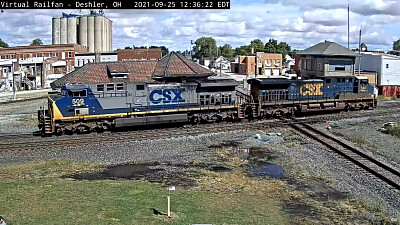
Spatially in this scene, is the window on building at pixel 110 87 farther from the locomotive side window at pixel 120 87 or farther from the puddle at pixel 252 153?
the puddle at pixel 252 153

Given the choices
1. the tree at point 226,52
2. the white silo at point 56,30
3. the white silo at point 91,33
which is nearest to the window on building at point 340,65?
the white silo at point 91,33

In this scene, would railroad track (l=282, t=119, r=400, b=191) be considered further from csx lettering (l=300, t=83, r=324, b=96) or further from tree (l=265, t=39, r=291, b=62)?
tree (l=265, t=39, r=291, b=62)

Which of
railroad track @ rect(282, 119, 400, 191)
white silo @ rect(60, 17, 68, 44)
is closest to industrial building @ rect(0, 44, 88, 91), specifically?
white silo @ rect(60, 17, 68, 44)

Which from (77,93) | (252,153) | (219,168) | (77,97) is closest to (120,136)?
(77,97)

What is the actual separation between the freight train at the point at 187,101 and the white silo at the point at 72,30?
80746 mm

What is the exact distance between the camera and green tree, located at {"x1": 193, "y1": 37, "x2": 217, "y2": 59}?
130m

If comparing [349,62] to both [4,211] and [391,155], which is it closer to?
[391,155]

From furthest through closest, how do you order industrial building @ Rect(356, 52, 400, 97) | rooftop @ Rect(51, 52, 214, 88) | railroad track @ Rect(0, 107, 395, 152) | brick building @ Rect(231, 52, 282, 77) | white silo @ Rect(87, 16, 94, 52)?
white silo @ Rect(87, 16, 94, 52) → brick building @ Rect(231, 52, 282, 77) → industrial building @ Rect(356, 52, 400, 97) → rooftop @ Rect(51, 52, 214, 88) → railroad track @ Rect(0, 107, 395, 152)

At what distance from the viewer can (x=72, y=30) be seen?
100438 millimetres

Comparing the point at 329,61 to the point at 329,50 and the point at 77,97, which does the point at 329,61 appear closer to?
the point at 329,50

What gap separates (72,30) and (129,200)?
95.5 meters

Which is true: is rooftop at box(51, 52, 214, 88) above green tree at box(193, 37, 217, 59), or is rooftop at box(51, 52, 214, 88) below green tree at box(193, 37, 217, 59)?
below

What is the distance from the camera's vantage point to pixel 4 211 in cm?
1076

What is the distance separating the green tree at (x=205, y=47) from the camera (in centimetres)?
13025
